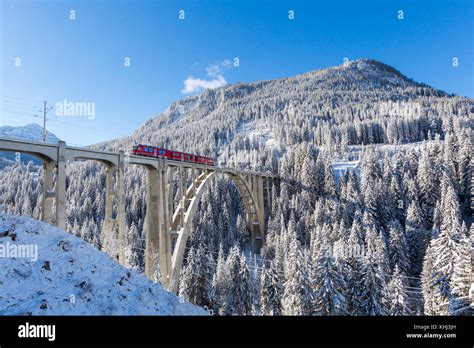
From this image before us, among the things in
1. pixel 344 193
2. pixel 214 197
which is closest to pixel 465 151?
pixel 344 193

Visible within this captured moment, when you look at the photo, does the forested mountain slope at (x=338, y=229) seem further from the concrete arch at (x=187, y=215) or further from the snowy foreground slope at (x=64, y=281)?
the snowy foreground slope at (x=64, y=281)

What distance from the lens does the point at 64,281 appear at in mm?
8414

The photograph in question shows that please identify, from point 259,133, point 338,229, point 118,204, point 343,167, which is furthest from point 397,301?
point 259,133

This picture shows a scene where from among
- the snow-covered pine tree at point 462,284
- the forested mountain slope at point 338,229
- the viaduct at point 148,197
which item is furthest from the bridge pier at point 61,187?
the snow-covered pine tree at point 462,284

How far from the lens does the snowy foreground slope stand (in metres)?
7.27

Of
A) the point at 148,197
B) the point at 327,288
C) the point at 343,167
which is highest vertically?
the point at 343,167

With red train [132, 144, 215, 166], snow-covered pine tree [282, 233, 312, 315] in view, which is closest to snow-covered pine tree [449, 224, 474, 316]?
snow-covered pine tree [282, 233, 312, 315]

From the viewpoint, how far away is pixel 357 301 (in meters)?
23.6

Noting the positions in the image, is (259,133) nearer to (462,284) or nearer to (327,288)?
(327,288)

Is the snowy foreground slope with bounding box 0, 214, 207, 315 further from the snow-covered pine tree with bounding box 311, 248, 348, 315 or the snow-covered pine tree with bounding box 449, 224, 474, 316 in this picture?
the snow-covered pine tree with bounding box 311, 248, 348, 315

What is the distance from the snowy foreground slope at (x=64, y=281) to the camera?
7.27 m
